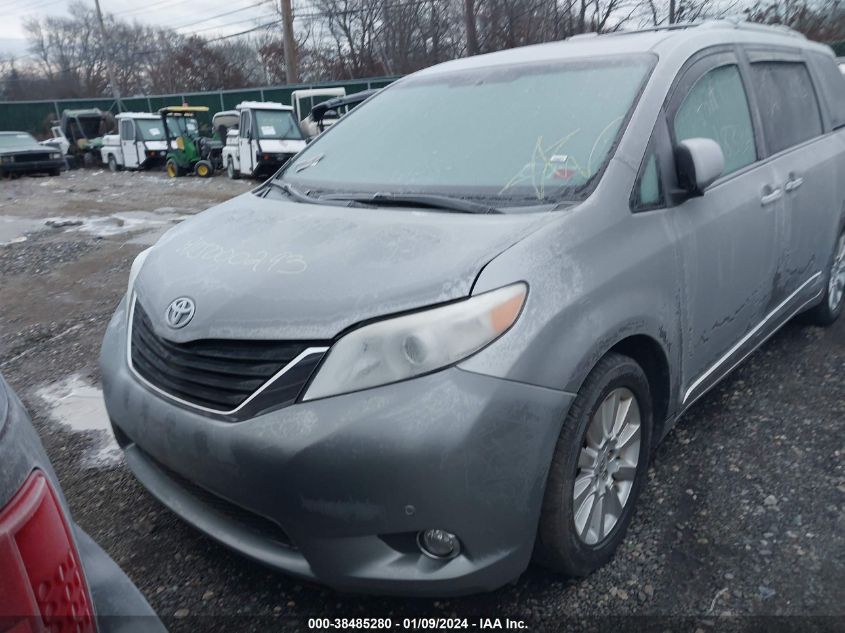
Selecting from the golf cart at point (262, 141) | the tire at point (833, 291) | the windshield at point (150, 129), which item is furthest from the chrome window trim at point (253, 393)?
the windshield at point (150, 129)

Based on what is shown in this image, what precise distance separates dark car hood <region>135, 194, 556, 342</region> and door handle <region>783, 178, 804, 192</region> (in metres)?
1.71

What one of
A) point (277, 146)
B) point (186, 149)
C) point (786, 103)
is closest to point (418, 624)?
point (786, 103)

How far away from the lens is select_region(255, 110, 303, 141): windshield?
1708cm

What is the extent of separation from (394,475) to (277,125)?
55.9 feet

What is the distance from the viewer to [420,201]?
2.46m

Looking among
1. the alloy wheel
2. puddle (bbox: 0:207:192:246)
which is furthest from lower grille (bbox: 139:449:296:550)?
puddle (bbox: 0:207:192:246)

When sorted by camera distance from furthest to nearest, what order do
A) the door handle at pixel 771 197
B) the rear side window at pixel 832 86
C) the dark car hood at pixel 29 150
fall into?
the dark car hood at pixel 29 150
the rear side window at pixel 832 86
the door handle at pixel 771 197

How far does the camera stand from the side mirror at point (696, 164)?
238cm

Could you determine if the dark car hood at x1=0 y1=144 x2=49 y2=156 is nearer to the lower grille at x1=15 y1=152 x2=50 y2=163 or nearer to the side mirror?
the lower grille at x1=15 y1=152 x2=50 y2=163

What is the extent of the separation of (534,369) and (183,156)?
19.2 m

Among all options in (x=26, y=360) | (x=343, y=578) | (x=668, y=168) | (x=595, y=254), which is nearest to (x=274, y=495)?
(x=343, y=578)

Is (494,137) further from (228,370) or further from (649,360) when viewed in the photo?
(228,370)

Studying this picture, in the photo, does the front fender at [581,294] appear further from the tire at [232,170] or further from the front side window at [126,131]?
the front side window at [126,131]

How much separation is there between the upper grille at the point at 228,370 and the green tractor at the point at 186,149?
18.1 meters
